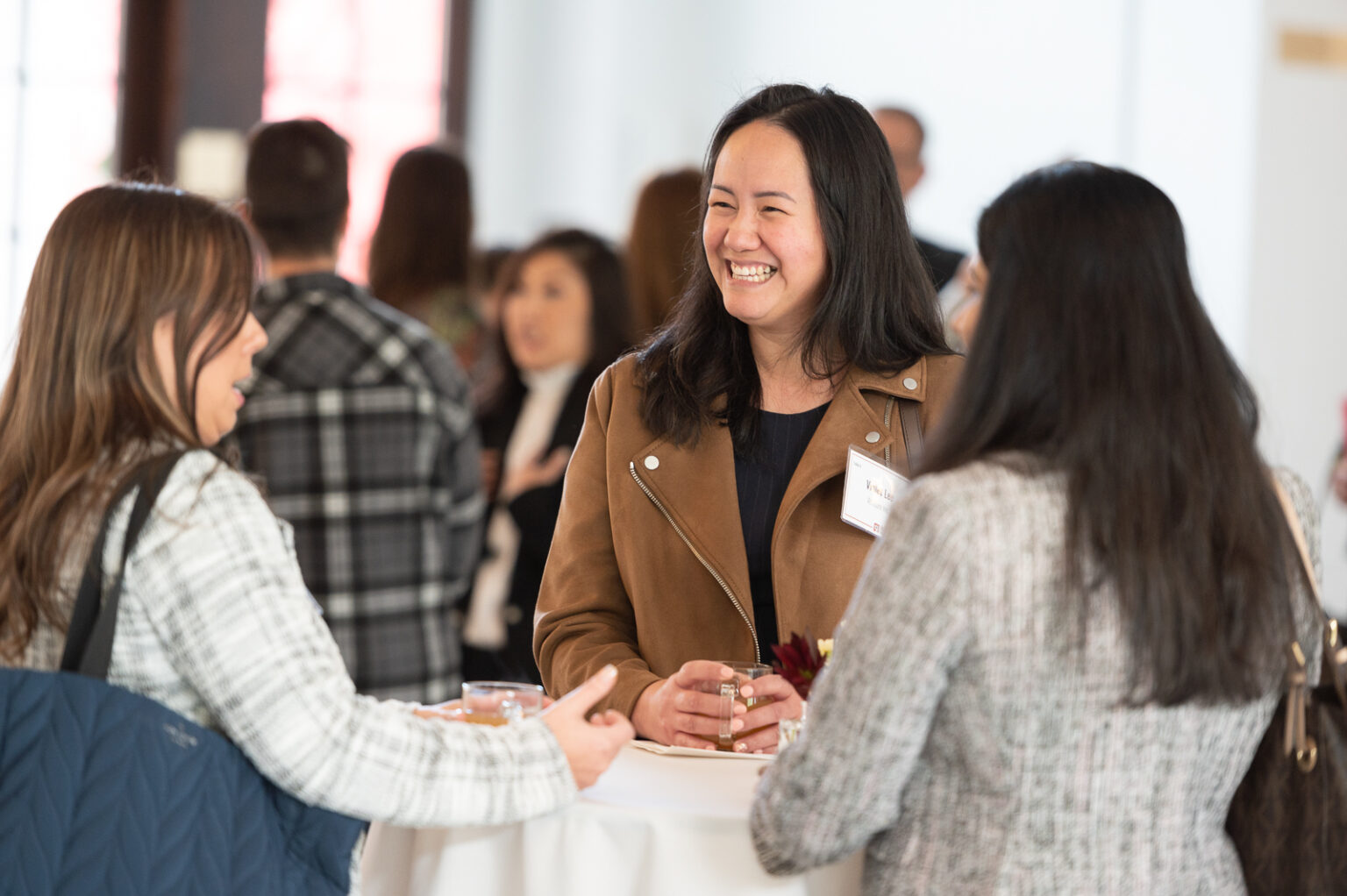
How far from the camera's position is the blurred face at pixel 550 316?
12.8 feet

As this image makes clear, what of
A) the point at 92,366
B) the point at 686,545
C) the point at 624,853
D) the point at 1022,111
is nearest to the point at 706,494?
the point at 686,545

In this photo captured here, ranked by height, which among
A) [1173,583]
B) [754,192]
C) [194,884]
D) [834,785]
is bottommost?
[194,884]

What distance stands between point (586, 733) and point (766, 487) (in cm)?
59

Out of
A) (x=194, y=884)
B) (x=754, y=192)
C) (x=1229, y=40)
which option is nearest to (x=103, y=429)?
(x=194, y=884)

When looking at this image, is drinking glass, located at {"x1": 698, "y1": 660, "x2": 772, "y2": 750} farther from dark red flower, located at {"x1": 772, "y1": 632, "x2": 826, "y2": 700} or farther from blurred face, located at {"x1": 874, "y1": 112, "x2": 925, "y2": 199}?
blurred face, located at {"x1": 874, "y1": 112, "x2": 925, "y2": 199}

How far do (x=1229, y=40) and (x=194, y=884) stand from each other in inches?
201

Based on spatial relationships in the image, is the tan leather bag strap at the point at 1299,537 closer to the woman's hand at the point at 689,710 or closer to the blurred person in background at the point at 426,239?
the woman's hand at the point at 689,710

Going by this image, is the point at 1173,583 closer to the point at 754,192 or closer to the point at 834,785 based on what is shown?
the point at 834,785

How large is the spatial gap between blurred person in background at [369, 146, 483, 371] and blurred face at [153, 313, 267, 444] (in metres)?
2.36

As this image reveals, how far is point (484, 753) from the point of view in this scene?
157 cm

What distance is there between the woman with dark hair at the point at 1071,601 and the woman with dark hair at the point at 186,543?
0.38 metres

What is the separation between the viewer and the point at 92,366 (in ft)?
4.95

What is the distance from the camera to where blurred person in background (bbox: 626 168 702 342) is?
3533 millimetres

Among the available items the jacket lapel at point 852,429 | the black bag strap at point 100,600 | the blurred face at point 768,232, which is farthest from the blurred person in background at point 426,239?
the black bag strap at point 100,600
